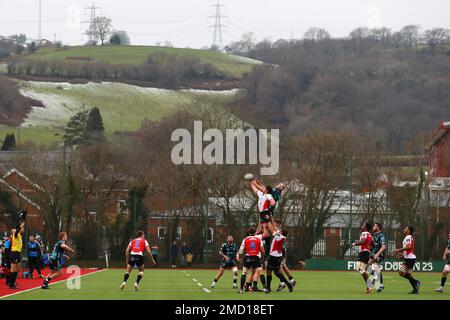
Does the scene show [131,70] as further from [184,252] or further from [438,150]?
[184,252]

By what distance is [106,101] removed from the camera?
6983 inches

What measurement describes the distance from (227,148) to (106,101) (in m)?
107

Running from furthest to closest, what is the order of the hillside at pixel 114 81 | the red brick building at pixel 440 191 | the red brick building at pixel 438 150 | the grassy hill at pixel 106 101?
the hillside at pixel 114 81, the grassy hill at pixel 106 101, the red brick building at pixel 438 150, the red brick building at pixel 440 191

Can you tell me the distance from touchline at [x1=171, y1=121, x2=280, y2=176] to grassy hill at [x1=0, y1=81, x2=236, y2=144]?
242 feet

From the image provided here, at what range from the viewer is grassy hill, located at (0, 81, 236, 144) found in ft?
531

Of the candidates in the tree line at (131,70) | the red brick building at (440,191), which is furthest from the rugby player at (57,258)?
the tree line at (131,70)

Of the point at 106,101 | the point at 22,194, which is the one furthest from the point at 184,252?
the point at 106,101

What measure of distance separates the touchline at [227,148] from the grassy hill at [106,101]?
73.8m

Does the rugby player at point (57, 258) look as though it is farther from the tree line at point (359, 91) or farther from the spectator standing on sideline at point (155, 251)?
the tree line at point (359, 91)

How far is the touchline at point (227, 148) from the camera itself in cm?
6975

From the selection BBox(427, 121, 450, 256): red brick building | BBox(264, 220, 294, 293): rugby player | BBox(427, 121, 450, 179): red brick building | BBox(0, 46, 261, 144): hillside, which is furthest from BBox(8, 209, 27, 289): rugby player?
BBox(0, 46, 261, 144): hillside

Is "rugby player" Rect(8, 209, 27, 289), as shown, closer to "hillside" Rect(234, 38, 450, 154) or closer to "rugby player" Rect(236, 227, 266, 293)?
"rugby player" Rect(236, 227, 266, 293)

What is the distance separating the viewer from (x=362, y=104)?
166 metres

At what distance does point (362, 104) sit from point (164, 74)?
144 feet
